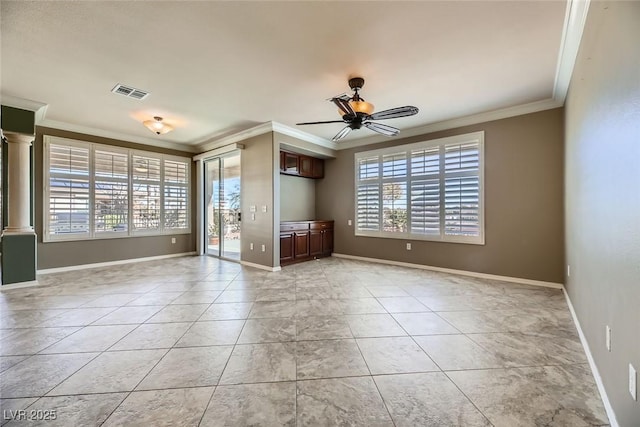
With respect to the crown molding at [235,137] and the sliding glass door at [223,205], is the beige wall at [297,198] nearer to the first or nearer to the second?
the sliding glass door at [223,205]

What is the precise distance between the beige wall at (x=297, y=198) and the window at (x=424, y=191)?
133cm

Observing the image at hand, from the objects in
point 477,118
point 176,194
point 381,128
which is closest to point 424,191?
point 477,118

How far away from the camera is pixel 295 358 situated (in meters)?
2.08

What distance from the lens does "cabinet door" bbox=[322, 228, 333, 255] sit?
6.37m

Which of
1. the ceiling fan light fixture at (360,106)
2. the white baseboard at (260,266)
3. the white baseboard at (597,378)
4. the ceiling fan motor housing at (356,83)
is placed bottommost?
the white baseboard at (597,378)

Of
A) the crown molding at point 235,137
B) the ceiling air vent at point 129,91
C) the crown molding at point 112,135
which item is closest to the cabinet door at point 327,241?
the crown molding at point 235,137

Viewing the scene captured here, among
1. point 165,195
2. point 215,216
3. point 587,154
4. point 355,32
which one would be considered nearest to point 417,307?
point 587,154

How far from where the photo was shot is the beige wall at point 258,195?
5121 mm

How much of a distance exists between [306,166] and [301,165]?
0.55 feet

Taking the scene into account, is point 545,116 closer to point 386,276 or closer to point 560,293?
point 560,293

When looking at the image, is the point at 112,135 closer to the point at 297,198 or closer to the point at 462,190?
the point at 297,198

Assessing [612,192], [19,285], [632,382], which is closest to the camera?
[632,382]

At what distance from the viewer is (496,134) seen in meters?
4.38

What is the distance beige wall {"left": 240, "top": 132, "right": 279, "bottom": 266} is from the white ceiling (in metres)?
1.10
